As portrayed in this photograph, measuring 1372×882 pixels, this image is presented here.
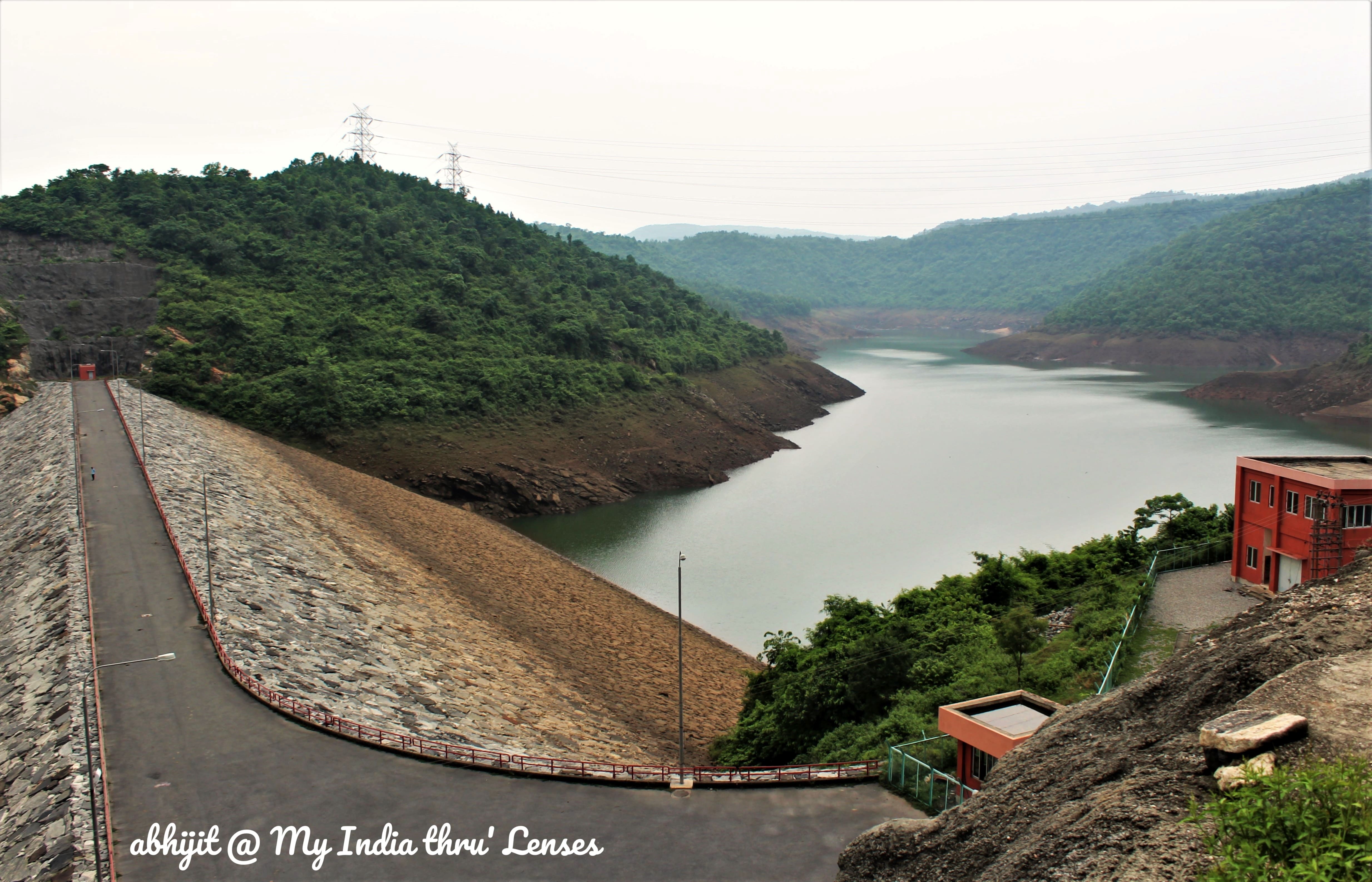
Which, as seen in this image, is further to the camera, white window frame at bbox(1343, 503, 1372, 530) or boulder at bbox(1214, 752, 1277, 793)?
white window frame at bbox(1343, 503, 1372, 530)

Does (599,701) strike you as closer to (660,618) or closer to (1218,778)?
(660,618)

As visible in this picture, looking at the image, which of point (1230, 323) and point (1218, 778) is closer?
point (1218, 778)

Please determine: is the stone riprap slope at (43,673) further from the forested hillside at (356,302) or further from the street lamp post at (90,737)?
the forested hillside at (356,302)

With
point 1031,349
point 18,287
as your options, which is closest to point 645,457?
point 18,287

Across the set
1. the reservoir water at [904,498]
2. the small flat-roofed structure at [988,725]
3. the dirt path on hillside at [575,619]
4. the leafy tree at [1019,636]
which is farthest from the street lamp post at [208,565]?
the leafy tree at [1019,636]

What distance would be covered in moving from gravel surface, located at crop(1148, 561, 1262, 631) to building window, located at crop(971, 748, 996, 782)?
A: 9.53 meters

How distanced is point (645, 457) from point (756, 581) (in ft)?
74.8

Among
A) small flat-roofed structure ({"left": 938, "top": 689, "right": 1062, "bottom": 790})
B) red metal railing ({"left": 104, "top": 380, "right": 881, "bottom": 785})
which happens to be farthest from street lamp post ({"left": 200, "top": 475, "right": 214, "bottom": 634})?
small flat-roofed structure ({"left": 938, "top": 689, "right": 1062, "bottom": 790})

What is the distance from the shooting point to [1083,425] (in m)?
72.1

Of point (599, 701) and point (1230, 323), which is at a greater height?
point (1230, 323)

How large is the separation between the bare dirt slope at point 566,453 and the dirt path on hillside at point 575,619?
15.2 ft

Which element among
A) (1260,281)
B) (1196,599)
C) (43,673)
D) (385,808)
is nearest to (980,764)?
(385,808)

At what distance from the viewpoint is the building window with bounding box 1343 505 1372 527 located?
63.9ft

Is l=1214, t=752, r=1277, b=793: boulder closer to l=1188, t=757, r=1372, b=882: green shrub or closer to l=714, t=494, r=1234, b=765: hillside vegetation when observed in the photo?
l=1188, t=757, r=1372, b=882: green shrub
